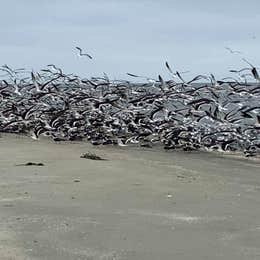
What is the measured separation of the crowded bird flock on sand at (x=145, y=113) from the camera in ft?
53.8

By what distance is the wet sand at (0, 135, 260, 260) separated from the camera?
17.3 feet

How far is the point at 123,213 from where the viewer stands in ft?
21.7

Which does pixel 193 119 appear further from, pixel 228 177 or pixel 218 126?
pixel 228 177

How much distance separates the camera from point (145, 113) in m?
17.9

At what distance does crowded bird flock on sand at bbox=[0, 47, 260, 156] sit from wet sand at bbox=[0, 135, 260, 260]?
225 inches

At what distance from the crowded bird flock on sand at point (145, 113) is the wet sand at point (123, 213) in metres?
5.71

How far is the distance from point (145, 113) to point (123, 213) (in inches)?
448

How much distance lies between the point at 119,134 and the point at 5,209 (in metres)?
10.9

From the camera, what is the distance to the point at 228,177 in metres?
10.5

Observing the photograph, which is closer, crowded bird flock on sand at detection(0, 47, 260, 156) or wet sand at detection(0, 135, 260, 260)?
wet sand at detection(0, 135, 260, 260)

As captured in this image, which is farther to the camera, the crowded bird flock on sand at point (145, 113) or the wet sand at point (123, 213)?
the crowded bird flock on sand at point (145, 113)

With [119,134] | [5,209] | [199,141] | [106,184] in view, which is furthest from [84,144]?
[5,209]

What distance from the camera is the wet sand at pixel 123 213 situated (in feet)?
17.3

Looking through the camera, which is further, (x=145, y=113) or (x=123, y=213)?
(x=145, y=113)
